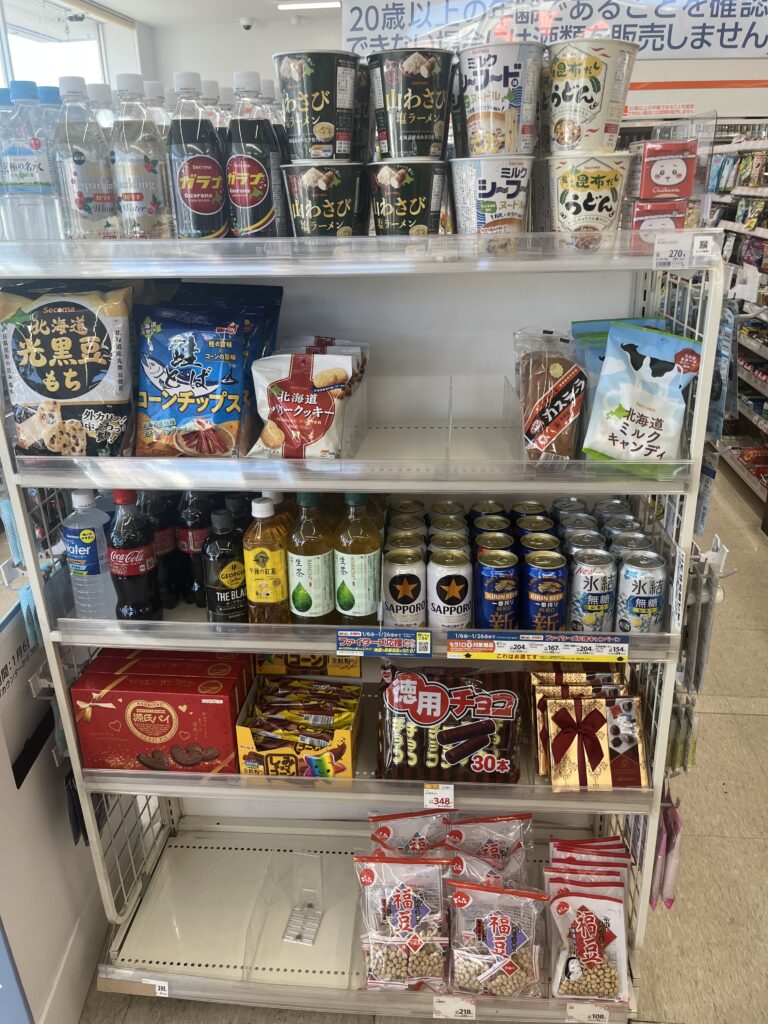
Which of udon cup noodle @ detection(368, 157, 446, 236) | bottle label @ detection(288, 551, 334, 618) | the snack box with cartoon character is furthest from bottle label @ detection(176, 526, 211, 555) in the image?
udon cup noodle @ detection(368, 157, 446, 236)

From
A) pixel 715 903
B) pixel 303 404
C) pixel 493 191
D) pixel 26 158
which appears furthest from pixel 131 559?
pixel 715 903

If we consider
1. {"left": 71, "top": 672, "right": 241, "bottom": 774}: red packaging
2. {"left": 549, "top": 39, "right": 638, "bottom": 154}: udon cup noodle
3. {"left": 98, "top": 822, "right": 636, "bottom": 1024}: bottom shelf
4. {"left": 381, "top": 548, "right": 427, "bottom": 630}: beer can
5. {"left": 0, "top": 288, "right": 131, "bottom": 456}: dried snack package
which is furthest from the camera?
{"left": 98, "top": 822, "right": 636, "bottom": 1024}: bottom shelf

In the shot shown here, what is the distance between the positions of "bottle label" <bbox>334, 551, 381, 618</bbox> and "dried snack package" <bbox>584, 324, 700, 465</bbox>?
1.60ft

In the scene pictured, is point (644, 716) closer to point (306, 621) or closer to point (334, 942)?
point (306, 621)

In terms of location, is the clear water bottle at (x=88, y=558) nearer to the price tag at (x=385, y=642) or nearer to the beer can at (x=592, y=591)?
the price tag at (x=385, y=642)

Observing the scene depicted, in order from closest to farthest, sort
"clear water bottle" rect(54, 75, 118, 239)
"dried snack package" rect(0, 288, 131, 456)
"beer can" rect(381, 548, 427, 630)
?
1. "clear water bottle" rect(54, 75, 118, 239)
2. "dried snack package" rect(0, 288, 131, 456)
3. "beer can" rect(381, 548, 427, 630)

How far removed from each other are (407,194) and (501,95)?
0.21m

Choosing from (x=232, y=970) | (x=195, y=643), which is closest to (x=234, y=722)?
(x=195, y=643)

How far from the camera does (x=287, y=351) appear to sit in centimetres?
164

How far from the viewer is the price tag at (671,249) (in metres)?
1.28

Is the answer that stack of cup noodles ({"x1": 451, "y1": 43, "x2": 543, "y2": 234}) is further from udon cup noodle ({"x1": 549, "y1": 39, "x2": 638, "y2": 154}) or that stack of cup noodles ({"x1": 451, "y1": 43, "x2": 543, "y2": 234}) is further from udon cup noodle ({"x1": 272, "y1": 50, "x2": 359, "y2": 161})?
udon cup noodle ({"x1": 272, "y1": 50, "x2": 359, "y2": 161})

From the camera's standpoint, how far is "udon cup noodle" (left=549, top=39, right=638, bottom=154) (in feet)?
3.95

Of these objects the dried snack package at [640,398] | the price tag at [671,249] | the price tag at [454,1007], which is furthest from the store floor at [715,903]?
the price tag at [671,249]

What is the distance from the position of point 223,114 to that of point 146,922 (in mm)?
1939
